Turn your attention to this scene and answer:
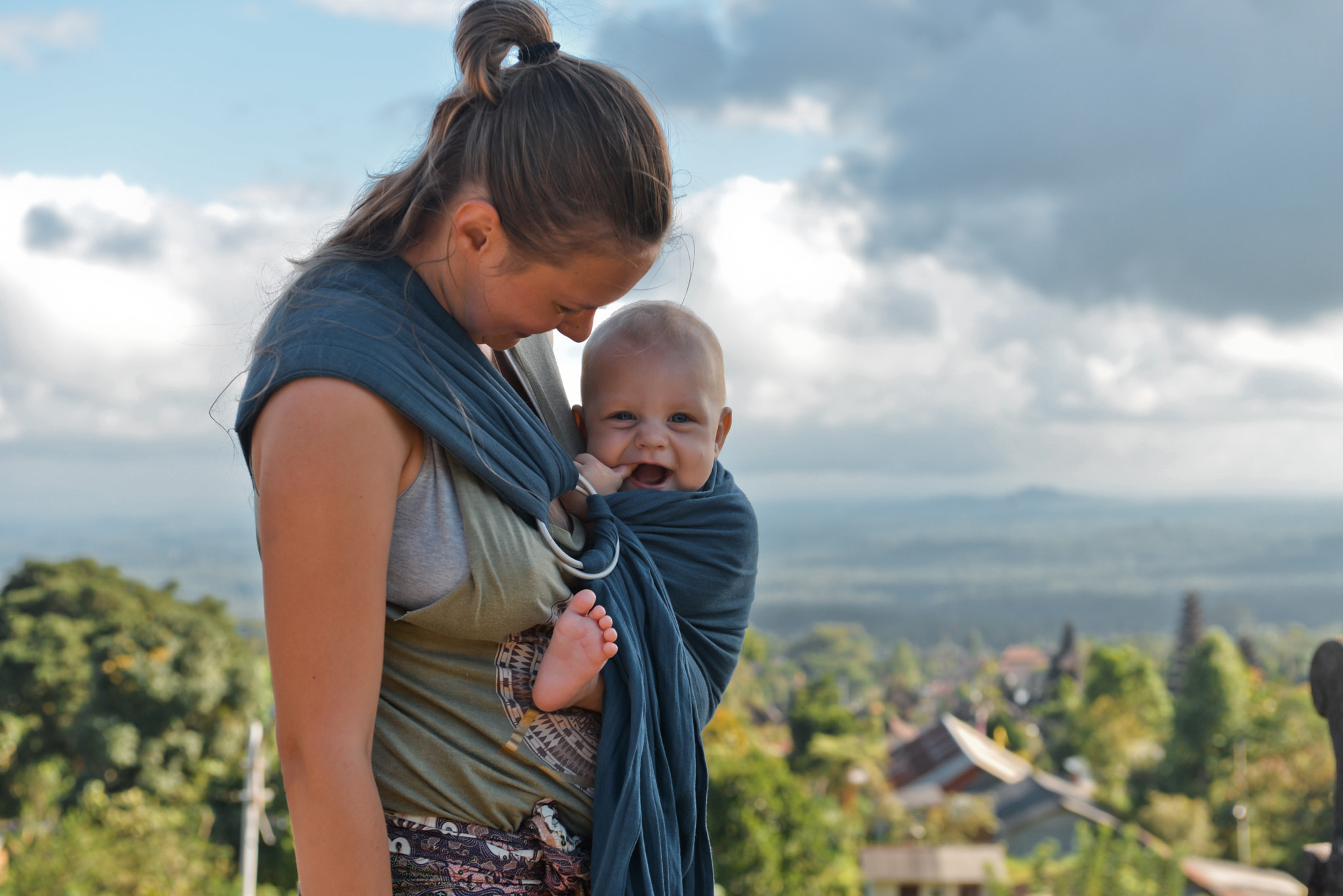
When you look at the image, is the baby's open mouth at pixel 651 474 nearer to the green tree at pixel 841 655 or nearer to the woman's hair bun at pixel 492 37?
the woman's hair bun at pixel 492 37

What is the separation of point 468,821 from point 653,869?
0.24 meters

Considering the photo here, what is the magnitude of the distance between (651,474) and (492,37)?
2.09 feet

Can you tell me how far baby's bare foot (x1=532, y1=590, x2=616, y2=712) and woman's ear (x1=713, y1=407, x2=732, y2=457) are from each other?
57cm

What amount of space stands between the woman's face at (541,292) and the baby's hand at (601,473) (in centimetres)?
29

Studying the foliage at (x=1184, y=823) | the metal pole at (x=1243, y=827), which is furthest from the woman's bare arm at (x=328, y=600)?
the metal pole at (x=1243, y=827)

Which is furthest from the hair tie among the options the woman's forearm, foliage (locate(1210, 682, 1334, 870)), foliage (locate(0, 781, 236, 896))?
foliage (locate(1210, 682, 1334, 870))

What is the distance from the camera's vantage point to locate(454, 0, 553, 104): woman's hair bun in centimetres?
118

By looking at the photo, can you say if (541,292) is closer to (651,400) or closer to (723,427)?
(651,400)

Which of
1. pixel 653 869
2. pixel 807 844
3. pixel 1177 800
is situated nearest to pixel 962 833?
pixel 1177 800

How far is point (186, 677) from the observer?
1872 cm

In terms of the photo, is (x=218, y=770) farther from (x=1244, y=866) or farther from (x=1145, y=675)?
(x=1145, y=675)

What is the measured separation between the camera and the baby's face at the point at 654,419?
5.02ft

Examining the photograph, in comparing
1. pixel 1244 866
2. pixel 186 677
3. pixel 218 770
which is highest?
pixel 186 677

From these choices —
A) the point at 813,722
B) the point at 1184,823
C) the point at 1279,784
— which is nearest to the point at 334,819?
the point at 1184,823
